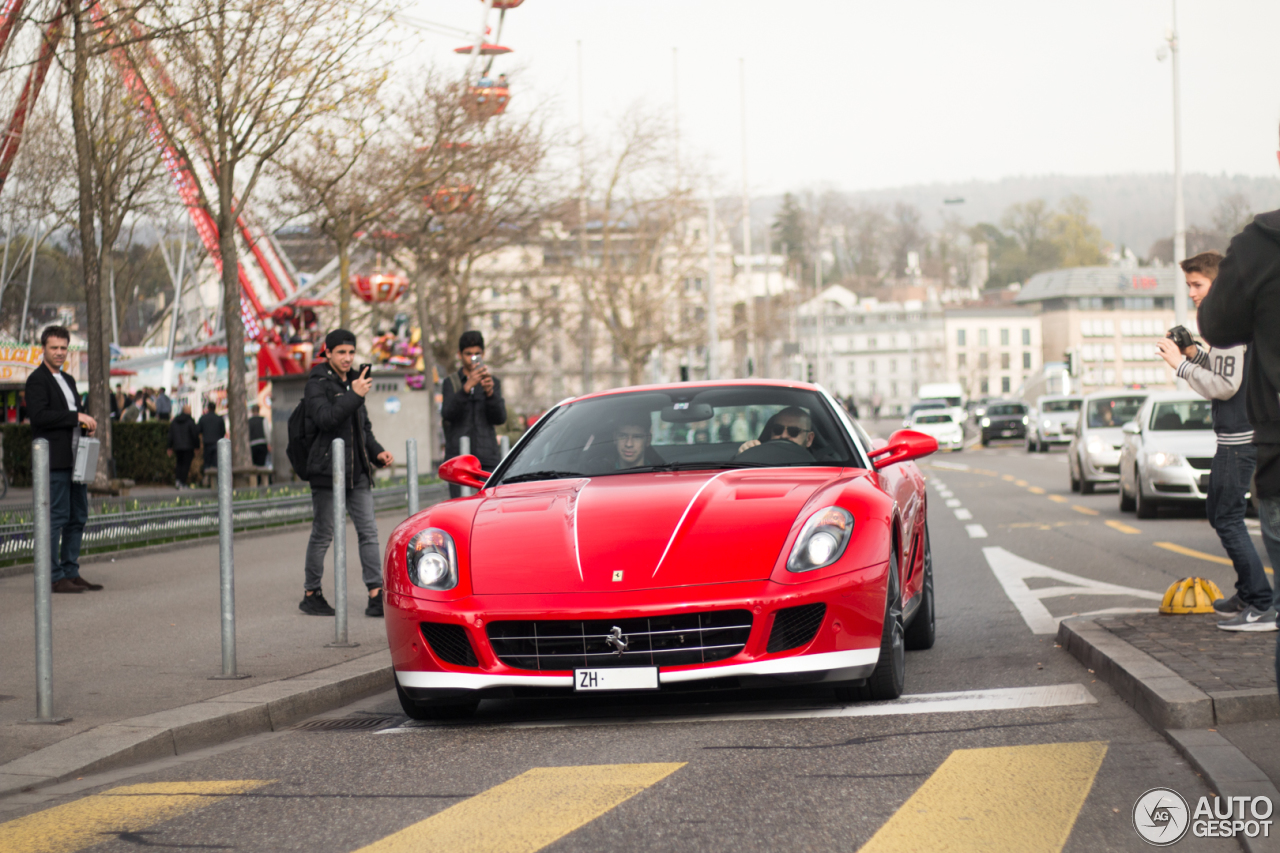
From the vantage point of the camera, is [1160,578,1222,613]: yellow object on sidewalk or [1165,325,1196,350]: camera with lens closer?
[1165,325,1196,350]: camera with lens

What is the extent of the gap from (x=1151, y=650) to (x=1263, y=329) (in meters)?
2.84

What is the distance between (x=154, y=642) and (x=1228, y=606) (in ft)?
19.9

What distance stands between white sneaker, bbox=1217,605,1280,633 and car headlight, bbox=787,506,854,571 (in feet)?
→ 7.96

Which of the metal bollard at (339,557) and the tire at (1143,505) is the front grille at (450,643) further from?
the tire at (1143,505)

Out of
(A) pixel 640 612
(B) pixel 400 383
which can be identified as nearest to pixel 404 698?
(A) pixel 640 612

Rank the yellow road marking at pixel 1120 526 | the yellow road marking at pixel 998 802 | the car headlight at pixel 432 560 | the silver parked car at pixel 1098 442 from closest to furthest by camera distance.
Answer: the yellow road marking at pixel 998 802
the car headlight at pixel 432 560
the yellow road marking at pixel 1120 526
the silver parked car at pixel 1098 442

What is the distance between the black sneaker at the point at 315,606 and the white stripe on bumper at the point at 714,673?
4436mm

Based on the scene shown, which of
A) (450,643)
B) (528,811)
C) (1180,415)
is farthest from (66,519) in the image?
(1180,415)

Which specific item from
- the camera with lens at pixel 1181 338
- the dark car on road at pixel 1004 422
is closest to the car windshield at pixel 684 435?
the camera with lens at pixel 1181 338

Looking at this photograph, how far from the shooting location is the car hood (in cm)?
564

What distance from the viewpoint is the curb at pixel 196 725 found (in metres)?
5.53

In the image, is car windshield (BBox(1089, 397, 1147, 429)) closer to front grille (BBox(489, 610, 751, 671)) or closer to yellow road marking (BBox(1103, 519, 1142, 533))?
yellow road marking (BBox(1103, 519, 1142, 533))

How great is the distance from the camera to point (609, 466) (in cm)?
700

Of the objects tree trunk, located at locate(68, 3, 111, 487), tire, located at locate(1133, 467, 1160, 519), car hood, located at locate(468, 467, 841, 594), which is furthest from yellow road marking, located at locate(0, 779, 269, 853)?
tree trunk, located at locate(68, 3, 111, 487)
